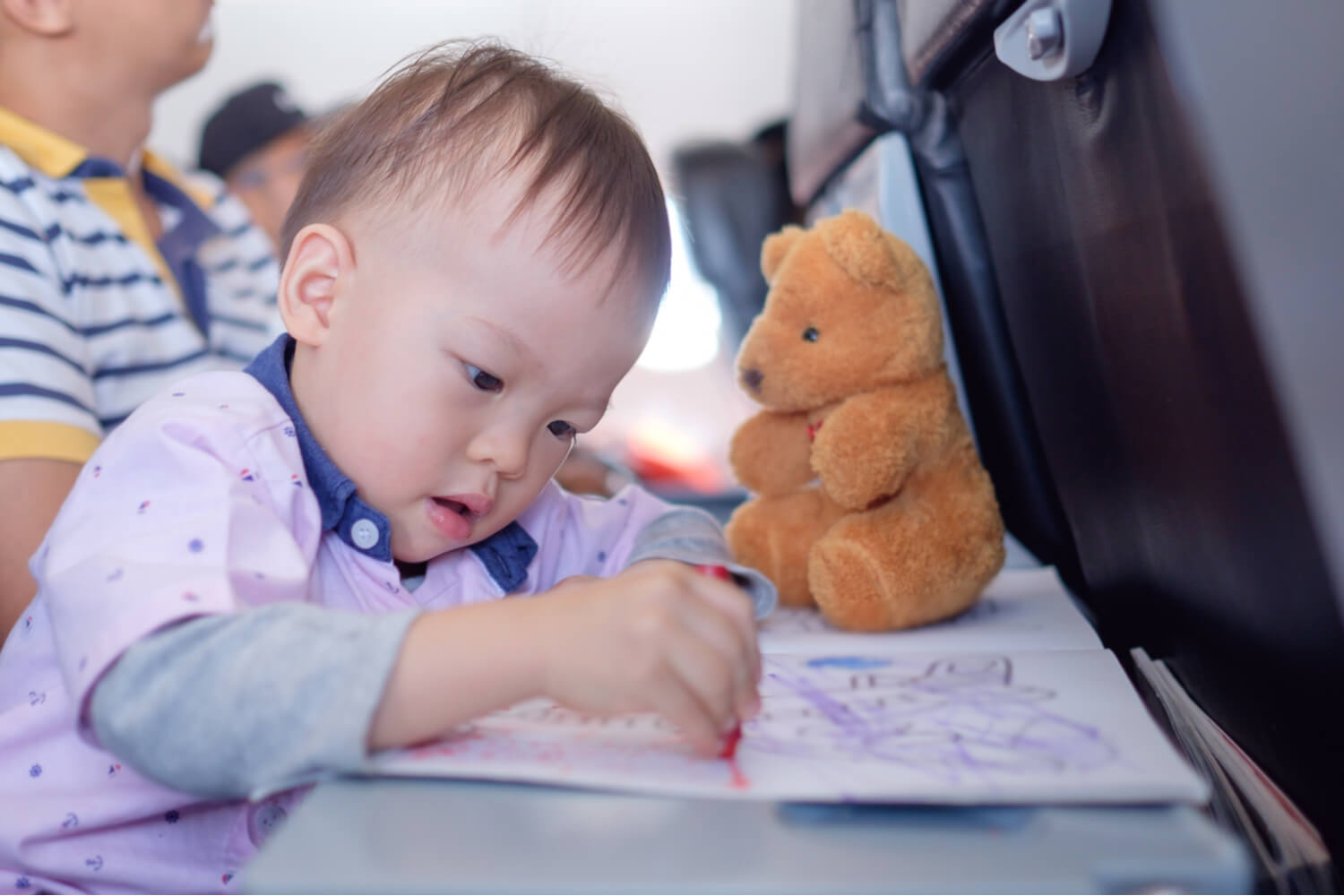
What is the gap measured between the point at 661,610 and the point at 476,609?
0.08 meters

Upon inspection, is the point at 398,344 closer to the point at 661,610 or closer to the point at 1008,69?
the point at 661,610

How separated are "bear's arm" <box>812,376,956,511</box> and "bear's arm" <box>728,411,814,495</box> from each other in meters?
0.06

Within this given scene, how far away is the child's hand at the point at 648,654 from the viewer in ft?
1.35

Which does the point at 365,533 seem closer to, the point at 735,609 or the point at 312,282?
the point at 312,282

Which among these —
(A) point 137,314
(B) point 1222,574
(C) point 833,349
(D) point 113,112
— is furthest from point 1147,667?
(D) point 113,112

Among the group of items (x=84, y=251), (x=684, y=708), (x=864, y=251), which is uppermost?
(x=864, y=251)

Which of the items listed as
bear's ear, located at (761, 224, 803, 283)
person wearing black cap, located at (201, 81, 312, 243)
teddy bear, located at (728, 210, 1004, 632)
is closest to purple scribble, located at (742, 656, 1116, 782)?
teddy bear, located at (728, 210, 1004, 632)

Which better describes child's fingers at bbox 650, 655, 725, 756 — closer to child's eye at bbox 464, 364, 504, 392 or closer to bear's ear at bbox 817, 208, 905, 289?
child's eye at bbox 464, 364, 504, 392

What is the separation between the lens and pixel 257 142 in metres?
2.51

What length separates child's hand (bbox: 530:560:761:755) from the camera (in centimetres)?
41

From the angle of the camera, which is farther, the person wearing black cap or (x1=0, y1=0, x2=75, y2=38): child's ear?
the person wearing black cap

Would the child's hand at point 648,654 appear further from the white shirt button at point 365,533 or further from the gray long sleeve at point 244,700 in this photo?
the white shirt button at point 365,533

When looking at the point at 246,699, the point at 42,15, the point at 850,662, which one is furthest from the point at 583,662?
the point at 42,15

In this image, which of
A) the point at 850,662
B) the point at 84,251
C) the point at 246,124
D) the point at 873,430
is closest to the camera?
the point at 850,662
